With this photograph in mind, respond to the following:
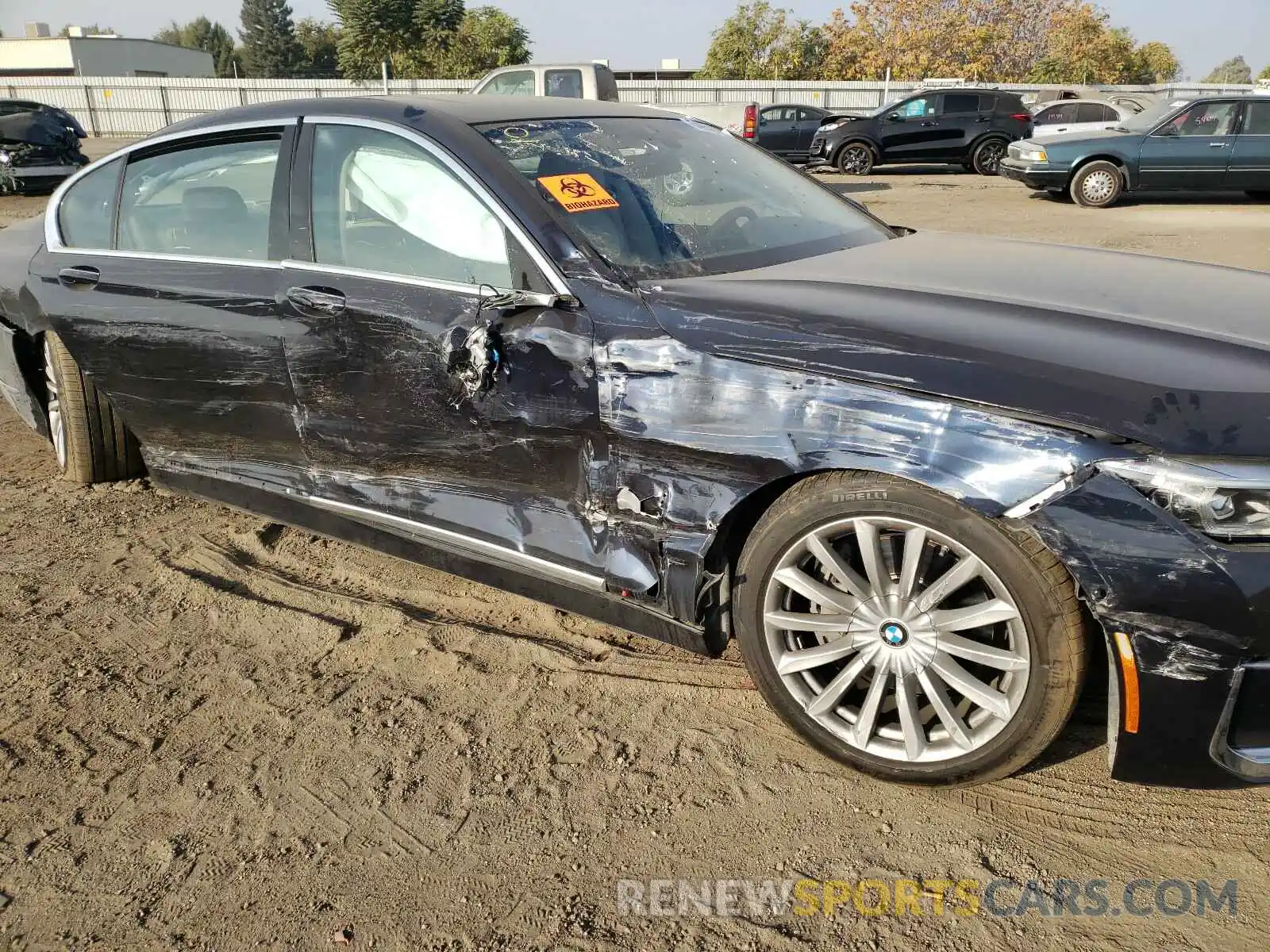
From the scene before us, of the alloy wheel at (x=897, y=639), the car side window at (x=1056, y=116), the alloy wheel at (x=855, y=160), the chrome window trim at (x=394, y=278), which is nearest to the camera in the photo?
the alloy wheel at (x=897, y=639)

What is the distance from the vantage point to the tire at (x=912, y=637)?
2.12 meters

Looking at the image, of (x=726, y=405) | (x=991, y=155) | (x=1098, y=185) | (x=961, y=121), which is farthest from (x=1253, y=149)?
(x=726, y=405)

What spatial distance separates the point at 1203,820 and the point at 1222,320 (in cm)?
123

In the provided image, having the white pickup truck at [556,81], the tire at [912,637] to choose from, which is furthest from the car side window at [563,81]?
the tire at [912,637]

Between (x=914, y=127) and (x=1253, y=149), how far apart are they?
7.22 metres

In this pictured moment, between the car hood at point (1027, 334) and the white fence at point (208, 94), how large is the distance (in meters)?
35.3

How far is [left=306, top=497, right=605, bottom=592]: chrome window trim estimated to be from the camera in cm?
278

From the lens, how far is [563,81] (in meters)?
13.3

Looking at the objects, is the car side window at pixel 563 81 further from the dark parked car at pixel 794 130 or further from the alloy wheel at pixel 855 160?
the dark parked car at pixel 794 130

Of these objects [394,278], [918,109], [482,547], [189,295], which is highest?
[918,109]

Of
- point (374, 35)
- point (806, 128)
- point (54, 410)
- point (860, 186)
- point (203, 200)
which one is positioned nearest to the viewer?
point (203, 200)

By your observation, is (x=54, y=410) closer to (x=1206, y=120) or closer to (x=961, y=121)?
(x=1206, y=120)

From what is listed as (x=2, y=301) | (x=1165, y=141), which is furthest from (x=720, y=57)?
(x=2, y=301)

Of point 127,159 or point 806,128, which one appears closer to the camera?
point 127,159
